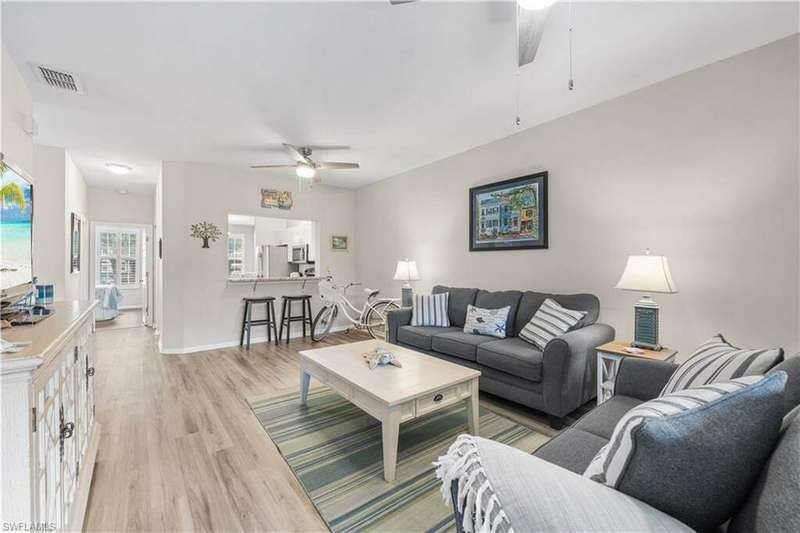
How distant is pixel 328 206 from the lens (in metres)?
5.92

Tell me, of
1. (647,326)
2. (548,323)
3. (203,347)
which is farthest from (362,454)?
(203,347)

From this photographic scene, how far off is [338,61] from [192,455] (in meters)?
2.75

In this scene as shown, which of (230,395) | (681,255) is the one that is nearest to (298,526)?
(230,395)

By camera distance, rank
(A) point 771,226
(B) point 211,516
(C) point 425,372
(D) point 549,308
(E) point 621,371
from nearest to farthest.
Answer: (B) point 211,516
(E) point 621,371
(A) point 771,226
(C) point 425,372
(D) point 549,308

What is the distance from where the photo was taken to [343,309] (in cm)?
571

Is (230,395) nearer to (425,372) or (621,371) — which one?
(425,372)

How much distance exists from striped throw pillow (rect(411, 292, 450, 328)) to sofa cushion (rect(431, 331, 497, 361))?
1.45 feet

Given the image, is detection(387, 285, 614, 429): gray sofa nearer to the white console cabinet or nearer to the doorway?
the white console cabinet

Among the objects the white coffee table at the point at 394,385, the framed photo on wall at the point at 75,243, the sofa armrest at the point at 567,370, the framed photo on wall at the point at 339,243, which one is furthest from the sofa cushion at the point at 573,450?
the framed photo on wall at the point at 75,243

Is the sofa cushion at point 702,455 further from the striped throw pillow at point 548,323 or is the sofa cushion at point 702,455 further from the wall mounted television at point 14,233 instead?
the wall mounted television at point 14,233

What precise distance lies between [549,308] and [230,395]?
9.78 feet

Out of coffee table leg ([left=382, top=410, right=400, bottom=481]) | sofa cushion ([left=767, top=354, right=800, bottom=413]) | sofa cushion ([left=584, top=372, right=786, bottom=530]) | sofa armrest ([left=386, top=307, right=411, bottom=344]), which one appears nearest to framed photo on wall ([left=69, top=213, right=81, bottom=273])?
sofa armrest ([left=386, top=307, right=411, bottom=344])

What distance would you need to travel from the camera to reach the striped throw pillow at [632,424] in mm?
728

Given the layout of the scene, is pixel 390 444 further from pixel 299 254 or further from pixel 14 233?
pixel 299 254
